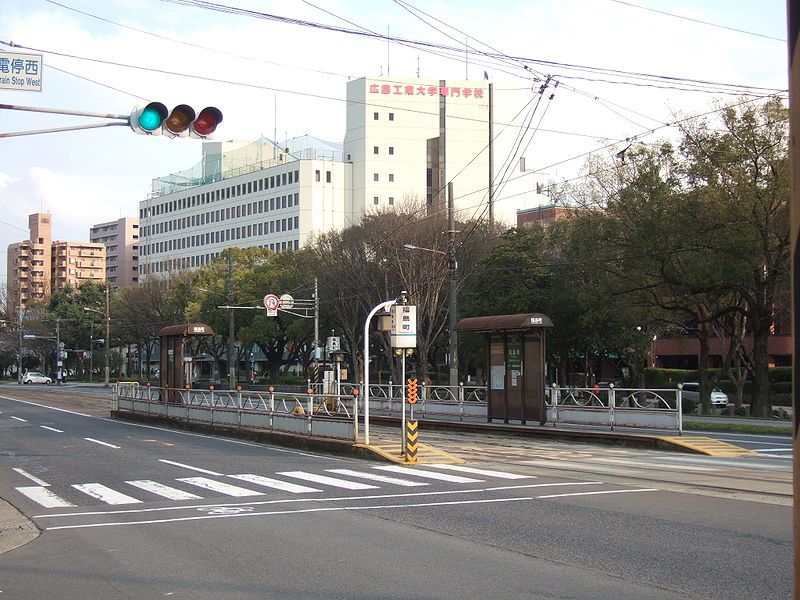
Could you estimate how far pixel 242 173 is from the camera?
389 ft

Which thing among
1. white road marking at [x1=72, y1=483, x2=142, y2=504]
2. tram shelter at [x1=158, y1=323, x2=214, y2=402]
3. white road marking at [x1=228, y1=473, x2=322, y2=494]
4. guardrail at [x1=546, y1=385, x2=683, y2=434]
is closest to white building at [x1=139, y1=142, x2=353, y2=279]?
tram shelter at [x1=158, y1=323, x2=214, y2=402]

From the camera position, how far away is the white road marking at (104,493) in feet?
46.7

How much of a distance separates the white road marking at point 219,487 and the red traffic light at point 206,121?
19.6 feet

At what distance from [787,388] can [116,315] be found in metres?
67.9

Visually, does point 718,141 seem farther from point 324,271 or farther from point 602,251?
point 324,271

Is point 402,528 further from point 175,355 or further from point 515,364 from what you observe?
point 175,355

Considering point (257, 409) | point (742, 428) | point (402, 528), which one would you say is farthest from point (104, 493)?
point (742, 428)

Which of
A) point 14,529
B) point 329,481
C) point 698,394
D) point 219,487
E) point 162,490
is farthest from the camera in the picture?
point 698,394

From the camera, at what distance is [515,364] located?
94.8ft

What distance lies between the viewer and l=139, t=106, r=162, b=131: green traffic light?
44.8ft

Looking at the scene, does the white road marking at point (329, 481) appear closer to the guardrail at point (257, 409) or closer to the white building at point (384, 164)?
the guardrail at point (257, 409)

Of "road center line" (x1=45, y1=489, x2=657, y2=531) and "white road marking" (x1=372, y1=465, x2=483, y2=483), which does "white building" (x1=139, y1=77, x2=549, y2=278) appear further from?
"road center line" (x1=45, y1=489, x2=657, y2=531)

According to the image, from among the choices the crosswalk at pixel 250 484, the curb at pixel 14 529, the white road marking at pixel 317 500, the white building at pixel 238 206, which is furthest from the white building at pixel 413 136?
the curb at pixel 14 529

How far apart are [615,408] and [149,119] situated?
1830 centimetres
